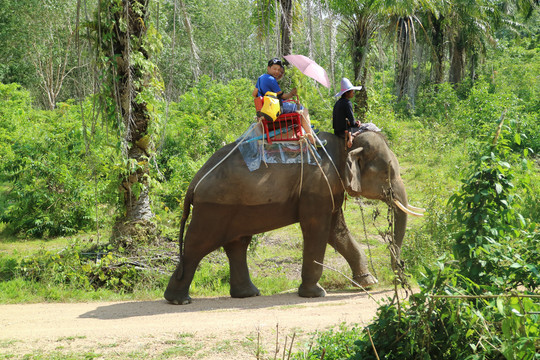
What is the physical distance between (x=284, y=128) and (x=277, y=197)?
885 mm

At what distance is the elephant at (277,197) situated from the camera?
7.30 metres

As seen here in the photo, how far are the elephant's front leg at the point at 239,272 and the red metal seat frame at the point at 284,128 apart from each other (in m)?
1.50

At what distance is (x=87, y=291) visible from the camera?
833cm

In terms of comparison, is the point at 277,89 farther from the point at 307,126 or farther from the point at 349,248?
the point at 349,248

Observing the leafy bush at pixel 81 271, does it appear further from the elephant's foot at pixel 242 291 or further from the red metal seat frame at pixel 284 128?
the red metal seat frame at pixel 284 128

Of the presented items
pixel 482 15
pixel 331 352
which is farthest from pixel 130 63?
pixel 482 15

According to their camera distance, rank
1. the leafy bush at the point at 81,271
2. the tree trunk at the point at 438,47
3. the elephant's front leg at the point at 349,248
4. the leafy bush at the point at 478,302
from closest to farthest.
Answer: the leafy bush at the point at 478,302
the elephant's front leg at the point at 349,248
the leafy bush at the point at 81,271
the tree trunk at the point at 438,47

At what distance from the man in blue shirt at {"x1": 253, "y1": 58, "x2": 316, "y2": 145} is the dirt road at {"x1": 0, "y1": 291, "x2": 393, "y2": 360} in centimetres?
215

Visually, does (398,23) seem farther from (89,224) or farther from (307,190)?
(307,190)

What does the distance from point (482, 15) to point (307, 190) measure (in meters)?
20.2

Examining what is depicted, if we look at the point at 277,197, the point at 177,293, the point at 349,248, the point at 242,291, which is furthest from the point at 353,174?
the point at 177,293

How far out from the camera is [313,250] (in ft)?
24.7

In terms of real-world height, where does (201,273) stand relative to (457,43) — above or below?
below

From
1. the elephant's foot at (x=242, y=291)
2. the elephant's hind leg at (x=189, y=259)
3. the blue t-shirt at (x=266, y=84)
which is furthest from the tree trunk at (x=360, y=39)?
the elephant's hind leg at (x=189, y=259)
